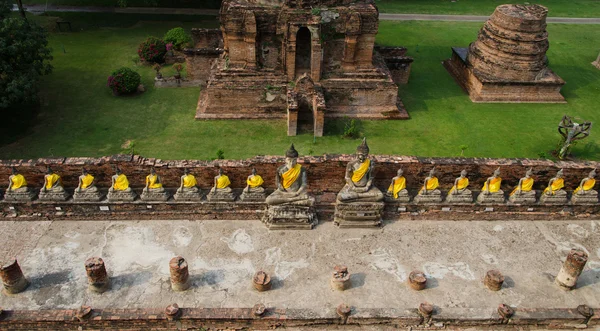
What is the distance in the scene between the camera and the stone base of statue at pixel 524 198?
12.9m

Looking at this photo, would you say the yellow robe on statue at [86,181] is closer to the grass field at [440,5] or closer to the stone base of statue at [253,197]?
the stone base of statue at [253,197]

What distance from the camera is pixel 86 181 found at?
1245 centimetres

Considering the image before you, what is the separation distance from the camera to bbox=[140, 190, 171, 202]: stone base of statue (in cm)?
1249

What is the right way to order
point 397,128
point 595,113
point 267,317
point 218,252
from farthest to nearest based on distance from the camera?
point 595,113, point 397,128, point 218,252, point 267,317

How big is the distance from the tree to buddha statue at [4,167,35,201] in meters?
5.63

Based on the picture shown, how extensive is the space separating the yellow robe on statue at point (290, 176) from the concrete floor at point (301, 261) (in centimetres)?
141

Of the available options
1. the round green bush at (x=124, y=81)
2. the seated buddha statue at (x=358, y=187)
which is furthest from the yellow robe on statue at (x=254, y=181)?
the round green bush at (x=124, y=81)

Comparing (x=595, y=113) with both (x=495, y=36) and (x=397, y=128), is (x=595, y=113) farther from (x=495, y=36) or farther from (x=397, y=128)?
(x=397, y=128)

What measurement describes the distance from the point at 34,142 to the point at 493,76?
1918 cm

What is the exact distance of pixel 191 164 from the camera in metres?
12.7

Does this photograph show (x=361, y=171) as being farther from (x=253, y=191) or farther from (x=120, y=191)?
(x=120, y=191)

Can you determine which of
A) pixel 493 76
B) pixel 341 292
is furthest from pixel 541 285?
pixel 493 76

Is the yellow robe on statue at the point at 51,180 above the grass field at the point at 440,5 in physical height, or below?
above

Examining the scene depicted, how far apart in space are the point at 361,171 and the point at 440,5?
88.7 ft
